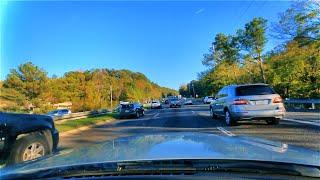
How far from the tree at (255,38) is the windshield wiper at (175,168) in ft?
204

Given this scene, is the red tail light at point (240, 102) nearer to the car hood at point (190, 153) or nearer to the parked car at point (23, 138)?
the parked car at point (23, 138)

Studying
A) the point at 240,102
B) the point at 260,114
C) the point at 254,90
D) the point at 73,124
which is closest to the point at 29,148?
the point at 240,102

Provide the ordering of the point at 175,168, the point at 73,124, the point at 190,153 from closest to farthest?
1. the point at 175,168
2. the point at 190,153
3. the point at 73,124

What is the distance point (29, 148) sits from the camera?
9312 millimetres

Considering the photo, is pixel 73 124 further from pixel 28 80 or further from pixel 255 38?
pixel 28 80

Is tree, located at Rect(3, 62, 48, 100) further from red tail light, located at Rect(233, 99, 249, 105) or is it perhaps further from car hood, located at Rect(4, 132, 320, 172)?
car hood, located at Rect(4, 132, 320, 172)

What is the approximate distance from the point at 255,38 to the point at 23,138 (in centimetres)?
5858

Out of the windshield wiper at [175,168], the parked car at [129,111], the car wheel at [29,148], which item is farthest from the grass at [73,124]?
the windshield wiper at [175,168]

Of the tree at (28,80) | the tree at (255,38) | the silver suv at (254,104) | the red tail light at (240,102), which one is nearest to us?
the silver suv at (254,104)

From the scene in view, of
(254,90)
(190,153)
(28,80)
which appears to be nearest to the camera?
(190,153)

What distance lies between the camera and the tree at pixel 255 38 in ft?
213

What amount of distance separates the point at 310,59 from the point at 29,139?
44817 mm

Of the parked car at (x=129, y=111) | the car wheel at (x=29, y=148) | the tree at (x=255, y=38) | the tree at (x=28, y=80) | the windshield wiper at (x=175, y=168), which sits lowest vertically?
the car wheel at (x=29, y=148)

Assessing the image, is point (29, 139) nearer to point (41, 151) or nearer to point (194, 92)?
point (41, 151)
